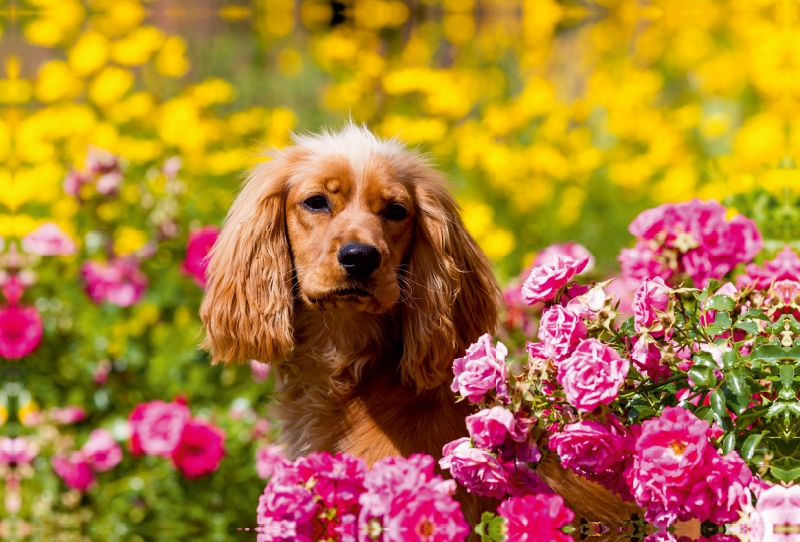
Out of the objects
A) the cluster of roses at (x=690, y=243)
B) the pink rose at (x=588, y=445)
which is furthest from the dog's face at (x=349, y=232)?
the pink rose at (x=588, y=445)

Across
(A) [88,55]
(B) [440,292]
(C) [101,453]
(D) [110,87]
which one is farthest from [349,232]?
(A) [88,55]

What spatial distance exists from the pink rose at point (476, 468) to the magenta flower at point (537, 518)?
0.08 metres

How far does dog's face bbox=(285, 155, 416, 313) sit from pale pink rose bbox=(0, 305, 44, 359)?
1953 mm

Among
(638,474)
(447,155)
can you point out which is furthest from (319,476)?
(447,155)

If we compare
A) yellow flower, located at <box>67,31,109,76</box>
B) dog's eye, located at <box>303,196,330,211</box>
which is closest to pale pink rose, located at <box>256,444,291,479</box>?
dog's eye, located at <box>303,196,330,211</box>

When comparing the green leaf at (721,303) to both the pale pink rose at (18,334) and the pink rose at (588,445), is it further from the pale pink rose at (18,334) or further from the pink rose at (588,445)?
the pale pink rose at (18,334)

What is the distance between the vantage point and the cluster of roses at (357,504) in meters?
1.63

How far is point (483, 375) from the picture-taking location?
5.69 feet

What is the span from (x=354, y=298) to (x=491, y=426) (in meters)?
0.88

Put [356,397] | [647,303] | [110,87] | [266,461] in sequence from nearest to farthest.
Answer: [647,303], [356,397], [266,461], [110,87]

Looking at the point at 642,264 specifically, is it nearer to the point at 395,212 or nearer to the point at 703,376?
the point at 395,212

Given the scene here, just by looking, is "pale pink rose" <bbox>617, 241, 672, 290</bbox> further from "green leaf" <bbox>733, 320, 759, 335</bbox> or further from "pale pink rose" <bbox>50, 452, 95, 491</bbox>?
"pale pink rose" <bbox>50, 452, 95, 491</bbox>

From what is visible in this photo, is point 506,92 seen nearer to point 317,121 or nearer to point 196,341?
point 317,121

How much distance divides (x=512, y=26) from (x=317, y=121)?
1858 mm
